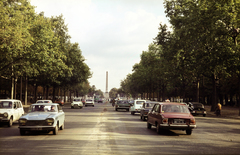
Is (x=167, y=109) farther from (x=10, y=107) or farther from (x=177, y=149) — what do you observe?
(x=10, y=107)

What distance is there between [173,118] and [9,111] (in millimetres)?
9906

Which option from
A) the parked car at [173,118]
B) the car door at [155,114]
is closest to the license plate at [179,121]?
the parked car at [173,118]

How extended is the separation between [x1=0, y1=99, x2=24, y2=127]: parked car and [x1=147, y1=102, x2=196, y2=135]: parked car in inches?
339

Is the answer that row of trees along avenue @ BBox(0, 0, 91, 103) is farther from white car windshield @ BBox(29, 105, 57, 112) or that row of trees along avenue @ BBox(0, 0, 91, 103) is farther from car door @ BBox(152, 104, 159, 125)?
car door @ BBox(152, 104, 159, 125)

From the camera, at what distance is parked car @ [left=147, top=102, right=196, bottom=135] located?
15.0 m

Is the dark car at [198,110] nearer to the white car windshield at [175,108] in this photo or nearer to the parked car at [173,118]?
the parked car at [173,118]

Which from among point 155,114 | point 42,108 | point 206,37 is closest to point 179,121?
point 155,114

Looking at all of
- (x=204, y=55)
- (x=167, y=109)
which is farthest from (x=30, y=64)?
(x=167, y=109)

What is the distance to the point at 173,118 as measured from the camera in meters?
15.0

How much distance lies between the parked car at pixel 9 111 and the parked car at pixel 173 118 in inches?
339

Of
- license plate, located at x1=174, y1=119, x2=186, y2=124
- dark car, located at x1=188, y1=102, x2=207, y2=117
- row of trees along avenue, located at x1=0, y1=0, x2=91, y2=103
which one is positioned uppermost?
row of trees along avenue, located at x1=0, y1=0, x2=91, y2=103

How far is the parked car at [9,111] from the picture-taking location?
62.4 ft

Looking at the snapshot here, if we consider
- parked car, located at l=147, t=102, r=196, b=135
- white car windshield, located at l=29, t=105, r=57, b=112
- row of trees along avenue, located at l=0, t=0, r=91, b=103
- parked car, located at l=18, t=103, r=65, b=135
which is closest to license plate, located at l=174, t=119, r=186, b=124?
parked car, located at l=147, t=102, r=196, b=135

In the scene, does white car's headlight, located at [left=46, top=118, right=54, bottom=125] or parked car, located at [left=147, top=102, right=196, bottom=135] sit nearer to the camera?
white car's headlight, located at [left=46, top=118, right=54, bottom=125]
